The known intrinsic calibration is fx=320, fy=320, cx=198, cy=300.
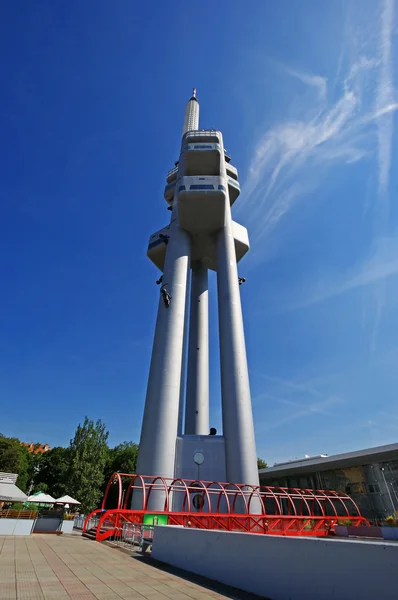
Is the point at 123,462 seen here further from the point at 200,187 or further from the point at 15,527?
the point at 200,187

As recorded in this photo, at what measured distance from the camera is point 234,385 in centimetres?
2067

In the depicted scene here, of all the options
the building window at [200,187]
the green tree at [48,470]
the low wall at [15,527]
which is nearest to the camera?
the low wall at [15,527]

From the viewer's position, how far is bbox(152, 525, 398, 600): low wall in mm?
3887

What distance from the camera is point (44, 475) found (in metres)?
56.6

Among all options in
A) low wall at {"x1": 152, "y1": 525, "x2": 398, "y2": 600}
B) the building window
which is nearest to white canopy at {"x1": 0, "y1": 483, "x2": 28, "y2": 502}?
low wall at {"x1": 152, "y1": 525, "x2": 398, "y2": 600}

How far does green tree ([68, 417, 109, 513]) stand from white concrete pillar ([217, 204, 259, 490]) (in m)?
21.5

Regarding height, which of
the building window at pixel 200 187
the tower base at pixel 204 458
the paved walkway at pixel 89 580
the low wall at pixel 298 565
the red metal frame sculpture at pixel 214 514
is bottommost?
the paved walkway at pixel 89 580

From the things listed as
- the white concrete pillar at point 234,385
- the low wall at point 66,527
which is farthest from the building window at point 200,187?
the low wall at point 66,527

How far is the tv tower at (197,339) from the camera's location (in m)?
19.0

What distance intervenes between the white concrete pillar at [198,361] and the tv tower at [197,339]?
81 millimetres

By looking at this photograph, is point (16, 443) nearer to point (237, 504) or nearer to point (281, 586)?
point (237, 504)

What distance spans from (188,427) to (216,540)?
1949 centimetres

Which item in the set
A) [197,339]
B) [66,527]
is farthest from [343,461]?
[66,527]

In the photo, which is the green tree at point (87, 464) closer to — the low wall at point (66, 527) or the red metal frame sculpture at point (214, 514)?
the low wall at point (66, 527)
